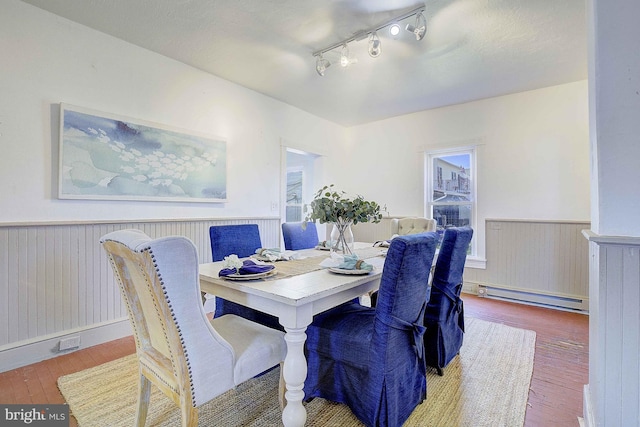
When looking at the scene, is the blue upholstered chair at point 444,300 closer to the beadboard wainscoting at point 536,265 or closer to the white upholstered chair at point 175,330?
the white upholstered chair at point 175,330

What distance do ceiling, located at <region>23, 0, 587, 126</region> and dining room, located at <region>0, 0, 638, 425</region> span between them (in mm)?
193

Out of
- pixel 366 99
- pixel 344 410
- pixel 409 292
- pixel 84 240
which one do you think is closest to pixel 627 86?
pixel 409 292

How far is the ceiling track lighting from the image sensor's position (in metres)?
2.12

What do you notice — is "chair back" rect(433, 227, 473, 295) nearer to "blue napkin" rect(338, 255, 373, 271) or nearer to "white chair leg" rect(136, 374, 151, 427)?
"blue napkin" rect(338, 255, 373, 271)

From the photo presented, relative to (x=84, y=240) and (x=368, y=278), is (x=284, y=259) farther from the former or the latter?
(x=84, y=240)

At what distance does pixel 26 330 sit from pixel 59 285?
337mm

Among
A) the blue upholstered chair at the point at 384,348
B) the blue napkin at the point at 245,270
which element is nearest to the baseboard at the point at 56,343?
the blue napkin at the point at 245,270

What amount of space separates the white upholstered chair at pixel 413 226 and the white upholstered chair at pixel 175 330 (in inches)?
95.4

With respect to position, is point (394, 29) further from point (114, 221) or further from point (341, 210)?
point (114, 221)

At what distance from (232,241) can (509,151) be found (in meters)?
3.48

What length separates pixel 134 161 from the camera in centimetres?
261

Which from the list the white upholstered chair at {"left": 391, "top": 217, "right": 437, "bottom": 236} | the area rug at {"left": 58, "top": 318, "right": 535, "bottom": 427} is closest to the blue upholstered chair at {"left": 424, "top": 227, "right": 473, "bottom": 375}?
the area rug at {"left": 58, "top": 318, "right": 535, "bottom": 427}

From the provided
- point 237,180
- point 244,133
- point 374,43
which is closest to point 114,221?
point 237,180

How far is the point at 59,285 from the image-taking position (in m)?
2.25
